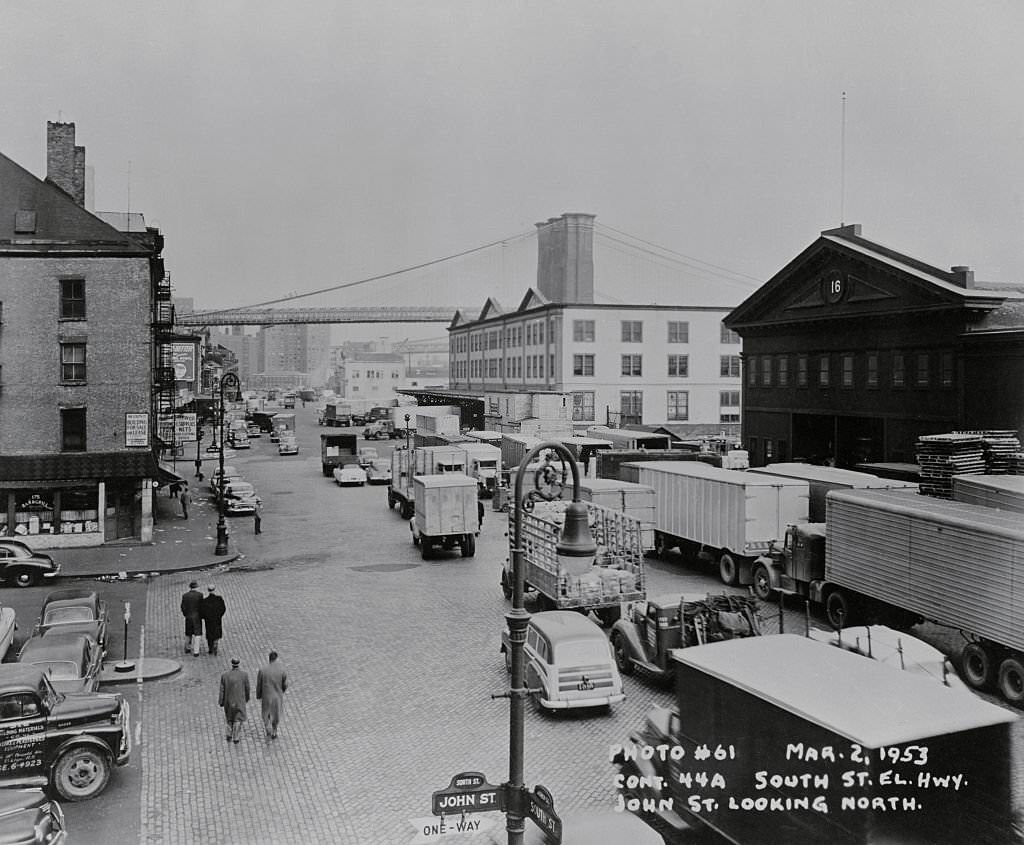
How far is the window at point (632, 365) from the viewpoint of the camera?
242 feet

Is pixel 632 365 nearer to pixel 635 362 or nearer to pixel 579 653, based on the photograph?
pixel 635 362

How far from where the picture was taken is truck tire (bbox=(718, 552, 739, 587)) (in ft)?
83.3

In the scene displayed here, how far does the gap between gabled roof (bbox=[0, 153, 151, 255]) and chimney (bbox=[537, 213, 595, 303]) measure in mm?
67171

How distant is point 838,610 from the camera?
68.3ft

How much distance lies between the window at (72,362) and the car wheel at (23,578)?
23.9 ft

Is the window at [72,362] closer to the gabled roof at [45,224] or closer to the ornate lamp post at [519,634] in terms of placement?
the gabled roof at [45,224]

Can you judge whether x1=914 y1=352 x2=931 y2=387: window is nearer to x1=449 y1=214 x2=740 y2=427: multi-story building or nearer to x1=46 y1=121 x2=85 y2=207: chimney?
x1=449 y1=214 x2=740 y2=427: multi-story building

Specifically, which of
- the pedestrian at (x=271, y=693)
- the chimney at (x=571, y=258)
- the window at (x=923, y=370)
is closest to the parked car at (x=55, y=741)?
the pedestrian at (x=271, y=693)

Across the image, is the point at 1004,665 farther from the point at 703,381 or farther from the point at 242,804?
the point at 703,381

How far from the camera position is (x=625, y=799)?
11.7 m

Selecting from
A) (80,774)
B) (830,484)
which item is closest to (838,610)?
(830,484)

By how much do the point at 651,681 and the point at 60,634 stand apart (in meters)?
11.1

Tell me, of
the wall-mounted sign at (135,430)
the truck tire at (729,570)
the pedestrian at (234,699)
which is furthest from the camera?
the wall-mounted sign at (135,430)

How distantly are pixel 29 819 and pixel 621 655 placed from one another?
35.9ft
